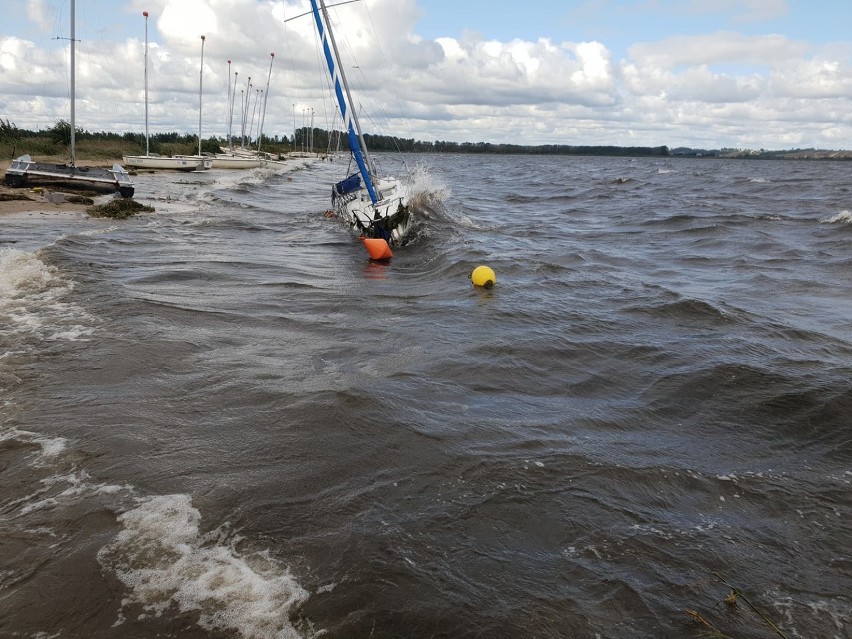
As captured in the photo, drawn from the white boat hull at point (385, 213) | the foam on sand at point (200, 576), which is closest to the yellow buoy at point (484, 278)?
the white boat hull at point (385, 213)

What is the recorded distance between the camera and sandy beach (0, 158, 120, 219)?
2090cm

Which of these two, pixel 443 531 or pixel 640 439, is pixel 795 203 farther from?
pixel 443 531

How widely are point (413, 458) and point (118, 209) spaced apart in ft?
68.6

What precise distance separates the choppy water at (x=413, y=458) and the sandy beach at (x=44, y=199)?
9.15m

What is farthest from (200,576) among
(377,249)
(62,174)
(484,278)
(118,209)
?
(62,174)

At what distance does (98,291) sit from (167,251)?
17.7 feet

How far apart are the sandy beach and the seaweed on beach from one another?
0.42m

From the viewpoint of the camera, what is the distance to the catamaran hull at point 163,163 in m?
47.6

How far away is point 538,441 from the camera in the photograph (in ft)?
20.5

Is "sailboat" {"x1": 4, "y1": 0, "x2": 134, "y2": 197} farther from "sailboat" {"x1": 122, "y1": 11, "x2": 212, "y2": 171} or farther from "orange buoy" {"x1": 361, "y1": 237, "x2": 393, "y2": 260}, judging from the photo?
"sailboat" {"x1": 122, "y1": 11, "x2": 212, "y2": 171}

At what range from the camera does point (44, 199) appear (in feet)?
78.9

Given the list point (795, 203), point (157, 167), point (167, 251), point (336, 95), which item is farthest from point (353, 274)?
point (157, 167)

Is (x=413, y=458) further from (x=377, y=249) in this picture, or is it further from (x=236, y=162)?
(x=236, y=162)

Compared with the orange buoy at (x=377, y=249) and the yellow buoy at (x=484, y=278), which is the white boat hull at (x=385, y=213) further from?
the yellow buoy at (x=484, y=278)
